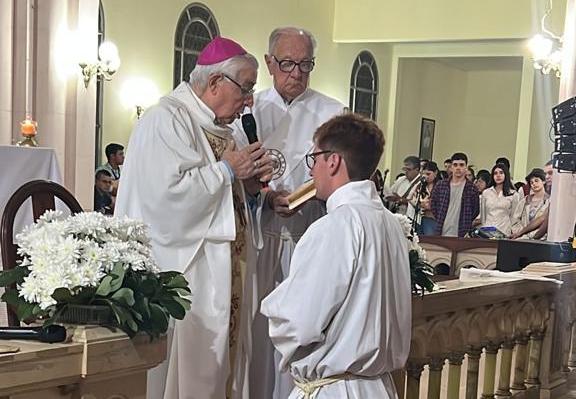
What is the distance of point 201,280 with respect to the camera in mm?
3402

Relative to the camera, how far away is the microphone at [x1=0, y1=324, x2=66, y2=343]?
215 cm

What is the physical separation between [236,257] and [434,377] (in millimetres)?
1051

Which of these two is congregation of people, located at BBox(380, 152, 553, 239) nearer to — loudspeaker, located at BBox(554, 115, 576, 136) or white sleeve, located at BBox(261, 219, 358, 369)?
loudspeaker, located at BBox(554, 115, 576, 136)

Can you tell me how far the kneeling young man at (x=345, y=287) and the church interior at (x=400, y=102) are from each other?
428 mm

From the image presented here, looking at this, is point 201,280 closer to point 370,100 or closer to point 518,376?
point 518,376

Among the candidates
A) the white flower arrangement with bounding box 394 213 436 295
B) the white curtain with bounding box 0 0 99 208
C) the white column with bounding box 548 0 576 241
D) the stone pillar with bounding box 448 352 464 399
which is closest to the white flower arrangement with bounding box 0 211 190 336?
the white flower arrangement with bounding box 394 213 436 295

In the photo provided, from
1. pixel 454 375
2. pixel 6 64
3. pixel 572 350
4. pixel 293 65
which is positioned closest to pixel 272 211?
pixel 293 65

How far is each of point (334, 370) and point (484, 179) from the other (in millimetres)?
11006

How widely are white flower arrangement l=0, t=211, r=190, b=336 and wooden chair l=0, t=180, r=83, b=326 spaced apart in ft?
1.98

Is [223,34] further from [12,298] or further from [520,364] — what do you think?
[12,298]

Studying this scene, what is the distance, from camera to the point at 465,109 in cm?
2255

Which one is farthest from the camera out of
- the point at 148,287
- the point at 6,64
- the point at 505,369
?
the point at 6,64

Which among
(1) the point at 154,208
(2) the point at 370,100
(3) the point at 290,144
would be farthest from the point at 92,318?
(2) the point at 370,100

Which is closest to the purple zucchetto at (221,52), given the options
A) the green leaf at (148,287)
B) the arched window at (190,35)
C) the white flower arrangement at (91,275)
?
the white flower arrangement at (91,275)
